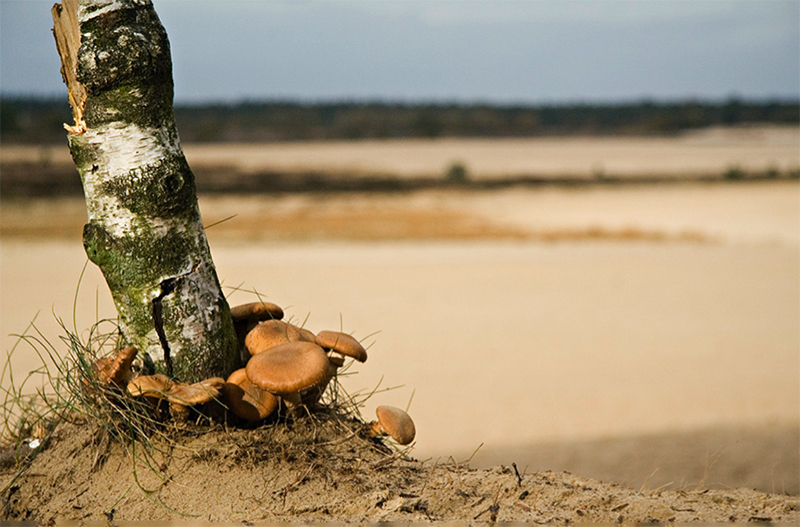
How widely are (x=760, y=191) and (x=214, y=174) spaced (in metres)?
23.1

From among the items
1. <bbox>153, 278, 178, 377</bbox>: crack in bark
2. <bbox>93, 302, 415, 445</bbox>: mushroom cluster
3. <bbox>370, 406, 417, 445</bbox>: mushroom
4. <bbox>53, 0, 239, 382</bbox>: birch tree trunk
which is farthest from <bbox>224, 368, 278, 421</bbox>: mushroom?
<bbox>370, 406, 417, 445</bbox>: mushroom

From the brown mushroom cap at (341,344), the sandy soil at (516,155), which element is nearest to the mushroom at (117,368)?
the brown mushroom cap at (341,344)

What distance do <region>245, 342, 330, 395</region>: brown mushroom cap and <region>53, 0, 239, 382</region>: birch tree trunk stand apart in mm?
237

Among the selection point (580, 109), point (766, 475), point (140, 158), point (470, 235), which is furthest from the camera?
point (580, 109)

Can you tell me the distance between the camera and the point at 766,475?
4578mm

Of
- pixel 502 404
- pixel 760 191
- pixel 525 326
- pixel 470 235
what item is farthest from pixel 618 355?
pixel 760 191

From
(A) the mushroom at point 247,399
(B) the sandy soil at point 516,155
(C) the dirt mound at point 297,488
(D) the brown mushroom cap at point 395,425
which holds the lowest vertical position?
(B) the sandy soil at point 516,155

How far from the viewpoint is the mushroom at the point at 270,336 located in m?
2.21

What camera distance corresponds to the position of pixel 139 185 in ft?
6.57

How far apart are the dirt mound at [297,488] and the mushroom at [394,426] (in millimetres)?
54

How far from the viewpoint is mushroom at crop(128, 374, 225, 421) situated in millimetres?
1902

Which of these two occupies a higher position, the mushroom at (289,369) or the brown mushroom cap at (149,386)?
the mushroom at (289,369)

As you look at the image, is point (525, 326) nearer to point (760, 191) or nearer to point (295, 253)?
point (295, 253)

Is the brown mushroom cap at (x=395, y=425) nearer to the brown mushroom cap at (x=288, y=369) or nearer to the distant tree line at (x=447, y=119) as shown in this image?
the brown mushroom cap at (x=288, y=369)
